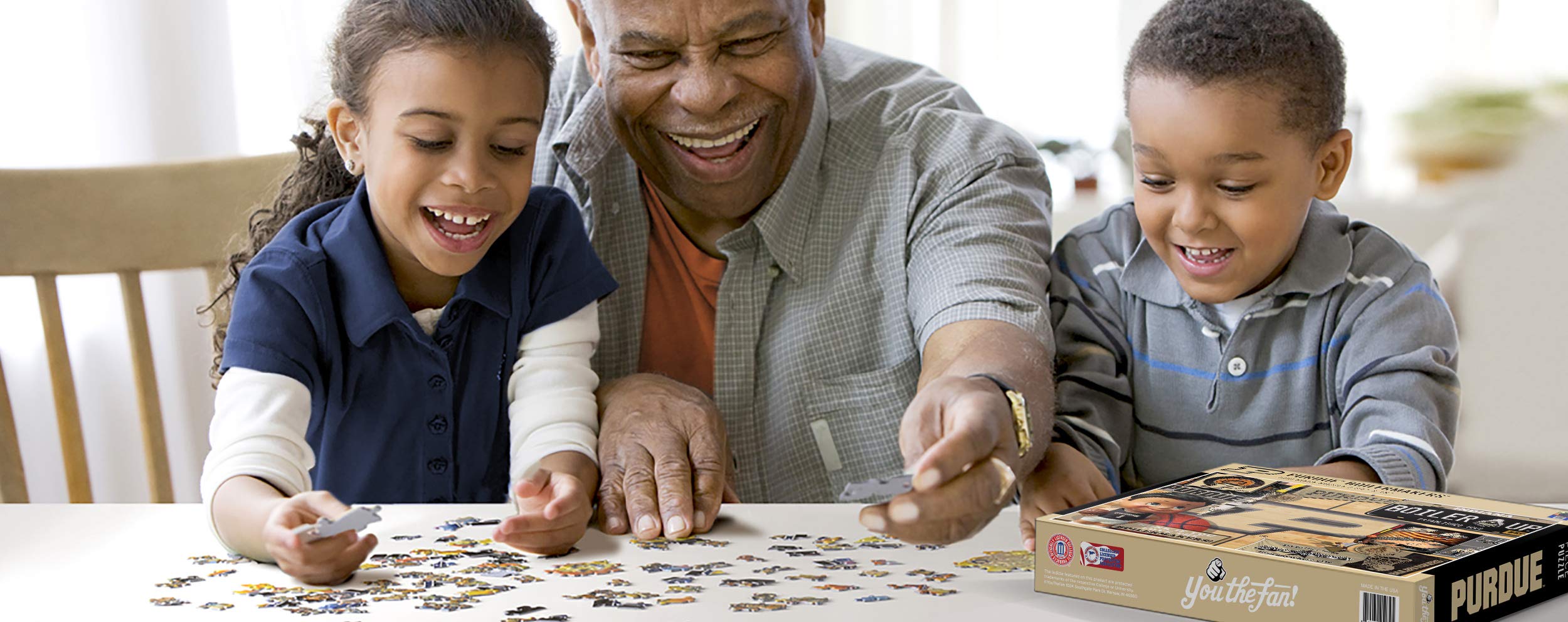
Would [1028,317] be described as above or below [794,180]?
below

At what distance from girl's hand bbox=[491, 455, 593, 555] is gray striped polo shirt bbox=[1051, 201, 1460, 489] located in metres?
0.58

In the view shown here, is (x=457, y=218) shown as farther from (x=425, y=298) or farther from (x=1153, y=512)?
(x=1153, y=512)

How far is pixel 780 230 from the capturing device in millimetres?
1844

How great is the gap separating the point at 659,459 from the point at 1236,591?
2.11ft

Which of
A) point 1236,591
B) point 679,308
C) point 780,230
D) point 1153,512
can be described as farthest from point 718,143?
point 1236,591

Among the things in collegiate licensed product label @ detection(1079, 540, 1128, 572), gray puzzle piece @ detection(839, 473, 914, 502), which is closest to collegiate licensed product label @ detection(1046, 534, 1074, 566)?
collegiate licensed product label @ detection(1079, 540, 1128, 572)

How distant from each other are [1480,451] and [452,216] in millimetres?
2881

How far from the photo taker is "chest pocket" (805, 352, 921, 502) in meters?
1.82

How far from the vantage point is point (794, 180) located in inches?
74.2

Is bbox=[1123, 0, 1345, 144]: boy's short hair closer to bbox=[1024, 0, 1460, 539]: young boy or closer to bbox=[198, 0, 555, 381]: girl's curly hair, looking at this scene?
bbox=[1024, 0, 1460, 539]: young boy

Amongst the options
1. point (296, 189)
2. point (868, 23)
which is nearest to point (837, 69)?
point (296, 189)

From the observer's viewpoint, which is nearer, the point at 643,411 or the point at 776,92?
the point at 643,411

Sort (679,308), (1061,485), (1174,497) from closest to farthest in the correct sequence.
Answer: (1174,497) < (1061,485) < (679,308)

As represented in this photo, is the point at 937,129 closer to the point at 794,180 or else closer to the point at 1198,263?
the point at 794,180
